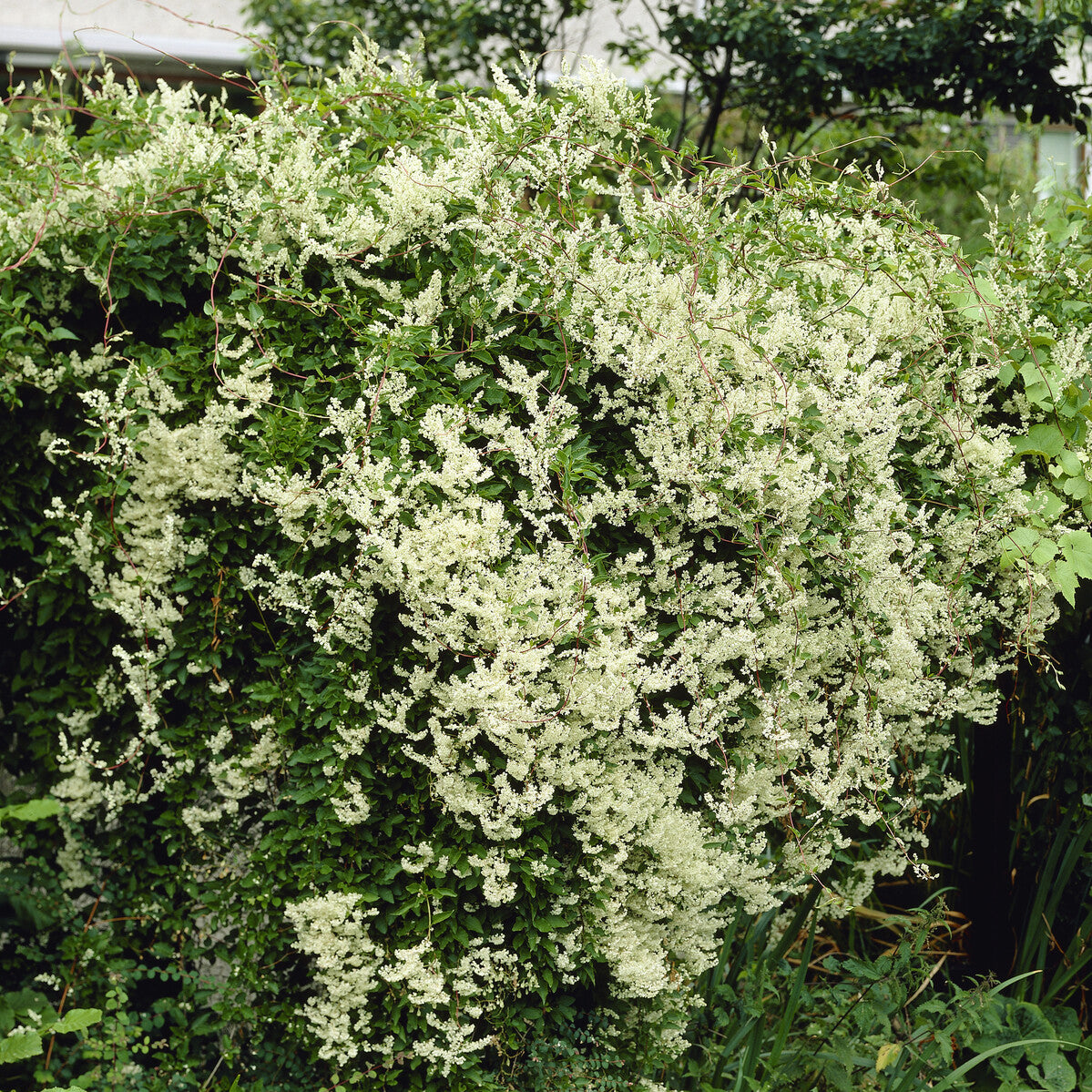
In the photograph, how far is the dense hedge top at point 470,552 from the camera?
245 cm

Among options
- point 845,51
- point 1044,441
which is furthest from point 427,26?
point 1044,441

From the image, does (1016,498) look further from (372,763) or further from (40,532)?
(40,532)

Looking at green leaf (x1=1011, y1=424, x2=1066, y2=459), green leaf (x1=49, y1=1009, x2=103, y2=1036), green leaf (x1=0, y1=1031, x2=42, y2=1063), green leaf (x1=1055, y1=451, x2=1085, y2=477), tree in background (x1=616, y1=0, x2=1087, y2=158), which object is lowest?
green leaf (x1=0, y1=1031, x2=42, y2=1063)

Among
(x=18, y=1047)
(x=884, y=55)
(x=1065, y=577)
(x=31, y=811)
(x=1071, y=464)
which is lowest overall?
(x=18, y=1047)

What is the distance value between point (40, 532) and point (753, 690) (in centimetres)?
203

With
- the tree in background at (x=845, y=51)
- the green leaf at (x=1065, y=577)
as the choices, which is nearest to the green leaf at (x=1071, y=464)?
the green leaf at (x=1065, y=577)

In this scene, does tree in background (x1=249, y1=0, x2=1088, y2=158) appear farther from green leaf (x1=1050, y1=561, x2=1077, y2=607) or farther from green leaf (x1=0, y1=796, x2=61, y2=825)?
green leaf (x1=0, y1=796, x2=61, y2=825)

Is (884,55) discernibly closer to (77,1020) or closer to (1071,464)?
(1071,464)

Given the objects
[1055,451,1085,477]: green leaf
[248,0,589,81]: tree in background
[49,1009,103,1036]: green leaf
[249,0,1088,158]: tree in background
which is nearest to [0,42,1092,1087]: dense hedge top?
[1055,451,1085,477]: green leaf

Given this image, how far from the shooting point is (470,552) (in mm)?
2371

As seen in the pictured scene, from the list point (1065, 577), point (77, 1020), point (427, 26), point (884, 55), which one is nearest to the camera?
point (77, 1020)

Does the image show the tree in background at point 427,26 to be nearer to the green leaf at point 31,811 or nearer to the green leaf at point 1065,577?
the green leaf at point 1065,577

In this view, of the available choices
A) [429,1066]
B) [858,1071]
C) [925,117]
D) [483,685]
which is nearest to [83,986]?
[429,1066]

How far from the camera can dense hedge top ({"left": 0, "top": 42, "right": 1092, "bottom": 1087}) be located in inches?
96.3
